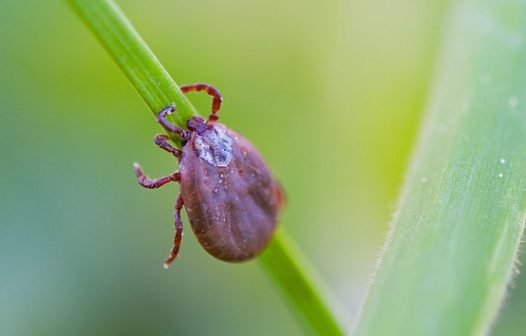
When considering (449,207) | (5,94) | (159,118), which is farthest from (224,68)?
(449,207)

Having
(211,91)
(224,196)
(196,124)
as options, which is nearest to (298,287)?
(224,196)

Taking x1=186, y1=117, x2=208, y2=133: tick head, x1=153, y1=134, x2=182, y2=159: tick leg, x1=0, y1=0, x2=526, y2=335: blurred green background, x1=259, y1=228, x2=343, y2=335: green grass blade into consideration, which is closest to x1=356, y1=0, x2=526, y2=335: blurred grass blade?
x1=259, y1=228, x2=343, y2=335: green grass blade

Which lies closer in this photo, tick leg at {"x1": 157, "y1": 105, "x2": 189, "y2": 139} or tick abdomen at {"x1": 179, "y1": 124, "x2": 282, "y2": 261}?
tick leg at {"x1": 157, "y1": 105, "x2": 189, "y2": 139}

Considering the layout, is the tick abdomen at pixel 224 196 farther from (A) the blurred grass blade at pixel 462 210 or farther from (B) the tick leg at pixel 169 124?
(A) the blurred grass blade at pixel 462 210

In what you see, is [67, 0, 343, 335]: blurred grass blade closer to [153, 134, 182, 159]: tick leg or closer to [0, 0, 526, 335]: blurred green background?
[153, 134, 182, 159]: tick leg

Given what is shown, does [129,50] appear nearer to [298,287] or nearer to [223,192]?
[223,192]

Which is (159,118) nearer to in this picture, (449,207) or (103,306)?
(449,207)

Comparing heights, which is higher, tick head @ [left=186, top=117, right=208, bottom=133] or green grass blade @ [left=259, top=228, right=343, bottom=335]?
tick head @ [left=186, top=117, right=208, bottom=133]
